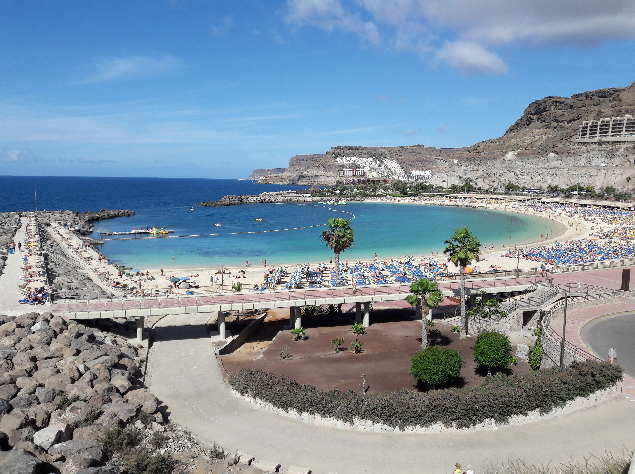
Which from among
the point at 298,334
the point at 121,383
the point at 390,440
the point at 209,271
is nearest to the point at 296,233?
the point at 209,271

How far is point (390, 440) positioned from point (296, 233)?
61.6 meters

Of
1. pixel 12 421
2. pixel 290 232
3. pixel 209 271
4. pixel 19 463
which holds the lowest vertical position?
pixel 209 271

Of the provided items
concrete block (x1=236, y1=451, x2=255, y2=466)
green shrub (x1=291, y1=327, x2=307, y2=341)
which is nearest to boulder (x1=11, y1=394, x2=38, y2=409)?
concrete block (x1=236, y1=451, x2=255, y2=466)

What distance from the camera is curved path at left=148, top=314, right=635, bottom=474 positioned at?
14.0 meters

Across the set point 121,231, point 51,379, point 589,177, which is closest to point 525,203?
point 589,177

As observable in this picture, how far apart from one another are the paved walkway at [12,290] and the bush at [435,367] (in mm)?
19092

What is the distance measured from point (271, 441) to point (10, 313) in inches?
677

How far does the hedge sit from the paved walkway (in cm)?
1482

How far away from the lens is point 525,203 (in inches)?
4281

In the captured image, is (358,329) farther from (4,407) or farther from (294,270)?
(294,270)

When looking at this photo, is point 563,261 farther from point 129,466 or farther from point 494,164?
point 494,164

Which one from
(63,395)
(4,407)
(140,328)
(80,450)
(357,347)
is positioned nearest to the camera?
(80,450)

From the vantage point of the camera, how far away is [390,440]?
15172mm

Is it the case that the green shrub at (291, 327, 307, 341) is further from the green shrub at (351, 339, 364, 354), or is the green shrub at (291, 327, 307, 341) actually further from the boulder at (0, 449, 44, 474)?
the boulder at (0, 449, 44, 474)
